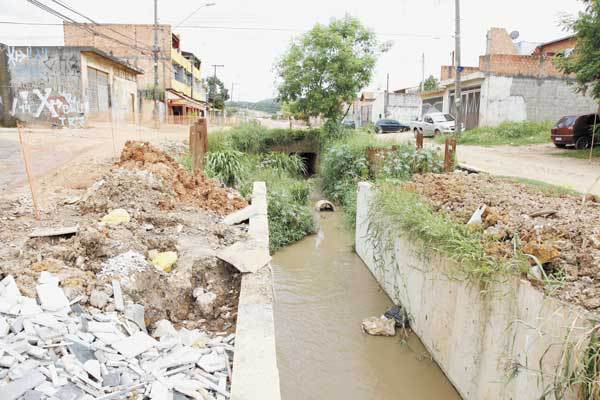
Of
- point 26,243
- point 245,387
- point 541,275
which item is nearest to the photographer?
point 245,387

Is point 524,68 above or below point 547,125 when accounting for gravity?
above

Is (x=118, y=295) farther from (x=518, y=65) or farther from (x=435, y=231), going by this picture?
(x=518, y=65)

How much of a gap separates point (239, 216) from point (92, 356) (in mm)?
4032

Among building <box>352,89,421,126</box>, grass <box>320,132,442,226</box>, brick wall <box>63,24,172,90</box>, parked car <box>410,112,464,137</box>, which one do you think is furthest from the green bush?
building <box>352,89,421,126</box>

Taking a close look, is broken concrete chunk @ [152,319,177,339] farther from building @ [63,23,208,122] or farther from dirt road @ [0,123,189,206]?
building @ [63,23,208,122]

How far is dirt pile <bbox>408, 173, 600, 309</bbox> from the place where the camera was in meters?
3.68

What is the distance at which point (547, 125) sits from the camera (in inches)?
930

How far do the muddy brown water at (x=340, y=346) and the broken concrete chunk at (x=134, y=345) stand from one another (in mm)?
2731

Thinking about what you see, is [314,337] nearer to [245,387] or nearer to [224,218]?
[224,218]

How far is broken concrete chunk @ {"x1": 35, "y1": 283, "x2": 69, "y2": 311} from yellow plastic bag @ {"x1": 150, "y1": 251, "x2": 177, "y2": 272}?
1197mm

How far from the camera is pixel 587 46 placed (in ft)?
46.9

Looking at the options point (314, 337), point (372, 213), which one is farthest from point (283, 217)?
point (314, 337)

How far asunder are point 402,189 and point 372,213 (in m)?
0.65

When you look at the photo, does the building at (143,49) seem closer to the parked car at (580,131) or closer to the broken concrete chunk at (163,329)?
the parked car at (580,131)
